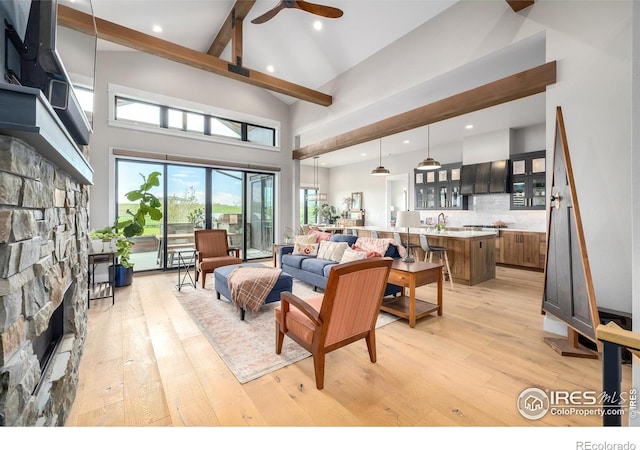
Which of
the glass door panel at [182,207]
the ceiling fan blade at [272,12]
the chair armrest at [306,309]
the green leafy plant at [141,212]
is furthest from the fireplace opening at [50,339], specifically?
the glass door panel at [182,207]

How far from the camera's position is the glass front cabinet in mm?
7391

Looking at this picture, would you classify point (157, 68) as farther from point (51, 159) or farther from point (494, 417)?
point (494, 417)

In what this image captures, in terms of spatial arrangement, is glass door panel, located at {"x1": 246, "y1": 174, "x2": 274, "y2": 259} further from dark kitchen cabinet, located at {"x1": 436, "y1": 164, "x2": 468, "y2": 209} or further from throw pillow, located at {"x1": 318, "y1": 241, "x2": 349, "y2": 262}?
dark kitchen cabinet, located at {"x1": 436, "y1": 164, "x2": 468, "y2": 209}

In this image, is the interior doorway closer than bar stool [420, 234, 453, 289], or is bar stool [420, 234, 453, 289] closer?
bar stool [420, 234, 453, 289]

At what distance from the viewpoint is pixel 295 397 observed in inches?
75.7

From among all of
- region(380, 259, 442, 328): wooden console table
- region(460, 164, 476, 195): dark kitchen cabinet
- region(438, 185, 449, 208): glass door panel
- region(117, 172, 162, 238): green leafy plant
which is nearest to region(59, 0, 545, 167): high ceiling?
region(460, 164, 476, 195): dark kitchen cabinet

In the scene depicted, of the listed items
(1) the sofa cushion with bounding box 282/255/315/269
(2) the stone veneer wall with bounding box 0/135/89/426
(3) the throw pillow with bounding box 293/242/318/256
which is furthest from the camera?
(3) the throw pillow with bounding box 293/242/318/256

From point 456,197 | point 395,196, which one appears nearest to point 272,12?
point 456,197

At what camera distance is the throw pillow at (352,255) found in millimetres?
3918

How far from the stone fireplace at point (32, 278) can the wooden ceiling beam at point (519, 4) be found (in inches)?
170

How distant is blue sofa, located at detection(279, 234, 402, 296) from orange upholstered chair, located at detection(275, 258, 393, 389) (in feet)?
4.95

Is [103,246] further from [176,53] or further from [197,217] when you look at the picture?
[176,53]

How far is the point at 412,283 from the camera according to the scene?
3.12m
